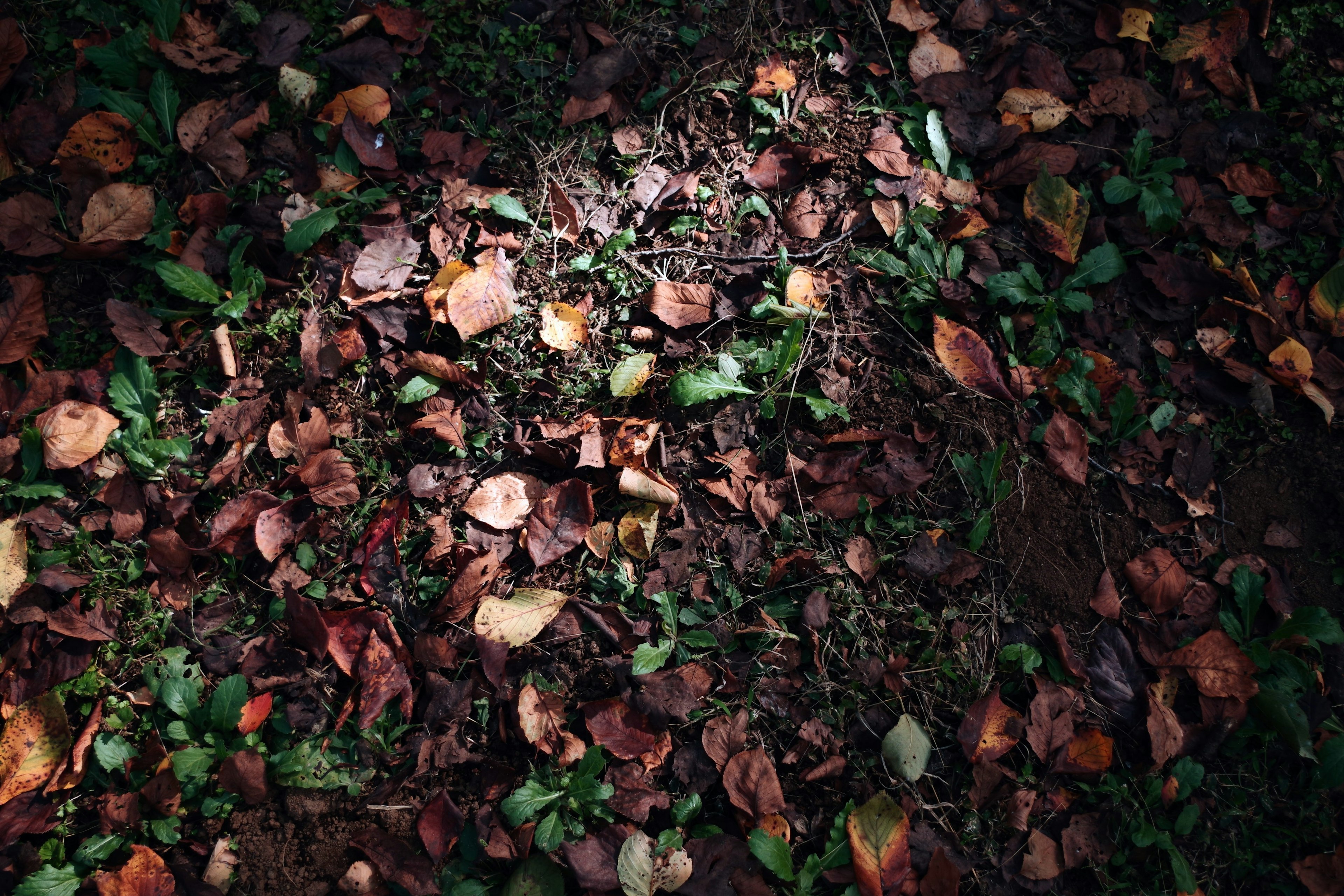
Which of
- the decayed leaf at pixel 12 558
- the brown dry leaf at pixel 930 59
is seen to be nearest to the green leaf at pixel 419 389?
the decayed leaf at pixel 12 558

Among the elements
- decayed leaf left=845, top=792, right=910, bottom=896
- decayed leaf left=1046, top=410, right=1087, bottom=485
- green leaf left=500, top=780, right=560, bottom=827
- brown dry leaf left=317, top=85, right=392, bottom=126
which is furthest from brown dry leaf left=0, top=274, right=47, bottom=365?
decayed leaf left=1046, top=410, right=1087, bottom=485

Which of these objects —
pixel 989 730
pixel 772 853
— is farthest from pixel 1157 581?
pixel 772 853

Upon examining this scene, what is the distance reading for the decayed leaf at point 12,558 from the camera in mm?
2182

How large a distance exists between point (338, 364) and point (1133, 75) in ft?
9.89

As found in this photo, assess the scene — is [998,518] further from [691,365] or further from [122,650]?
[122,650]

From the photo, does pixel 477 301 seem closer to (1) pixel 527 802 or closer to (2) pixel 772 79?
(2) pixel 772 79

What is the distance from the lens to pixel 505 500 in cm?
229

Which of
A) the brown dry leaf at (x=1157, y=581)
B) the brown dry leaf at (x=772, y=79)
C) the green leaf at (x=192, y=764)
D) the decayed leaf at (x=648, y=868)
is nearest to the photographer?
the decayed leaf at (x=648, y=868)

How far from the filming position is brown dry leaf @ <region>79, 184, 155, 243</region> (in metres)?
2.52

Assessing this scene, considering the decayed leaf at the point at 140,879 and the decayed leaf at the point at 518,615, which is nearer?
the decayed leaf at the point at 140,879

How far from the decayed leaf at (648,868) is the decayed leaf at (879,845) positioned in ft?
1.41

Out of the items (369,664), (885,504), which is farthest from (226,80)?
(885,504)

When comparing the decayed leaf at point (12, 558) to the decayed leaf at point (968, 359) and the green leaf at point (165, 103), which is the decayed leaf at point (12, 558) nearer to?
the green leaf at point (165, 103)

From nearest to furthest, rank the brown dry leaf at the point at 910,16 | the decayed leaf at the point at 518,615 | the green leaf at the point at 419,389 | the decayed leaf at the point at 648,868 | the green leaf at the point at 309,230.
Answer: the decayed leaf at the point at 648,868, the decayed leaf at the point at 518,615, the green leaf at the point at 419,389, the green leaf at the point at 309,230, the brown dry leaf at the point at 910,16
